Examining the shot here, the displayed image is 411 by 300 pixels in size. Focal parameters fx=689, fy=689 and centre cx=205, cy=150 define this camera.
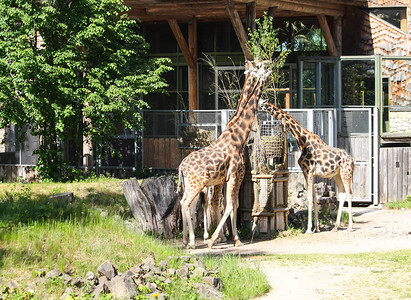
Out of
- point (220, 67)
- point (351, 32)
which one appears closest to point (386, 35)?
point (351, 32)

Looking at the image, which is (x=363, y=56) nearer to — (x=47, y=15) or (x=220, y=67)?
(x=220, y=67)

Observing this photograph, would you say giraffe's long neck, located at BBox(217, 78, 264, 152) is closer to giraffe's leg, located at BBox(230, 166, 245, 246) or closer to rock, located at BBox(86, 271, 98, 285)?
giraffe's leg, located at BBox(230, 166, 245, 246)

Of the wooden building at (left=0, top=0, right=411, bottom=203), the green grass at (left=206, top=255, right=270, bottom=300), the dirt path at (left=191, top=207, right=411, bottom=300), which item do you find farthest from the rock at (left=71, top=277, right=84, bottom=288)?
the wooden building at (left=0, top=0, right=411, bottom=203)

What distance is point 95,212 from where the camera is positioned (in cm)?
992

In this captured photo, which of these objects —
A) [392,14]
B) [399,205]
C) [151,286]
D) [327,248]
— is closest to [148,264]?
[151,286]

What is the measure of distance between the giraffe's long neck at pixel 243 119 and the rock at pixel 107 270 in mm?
4873

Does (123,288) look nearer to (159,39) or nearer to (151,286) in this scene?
(151,286)

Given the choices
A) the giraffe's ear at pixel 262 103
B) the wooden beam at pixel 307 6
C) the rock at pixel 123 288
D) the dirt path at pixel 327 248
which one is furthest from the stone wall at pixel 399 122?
the rock at pixel 123 288

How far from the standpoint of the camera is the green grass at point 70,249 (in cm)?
788

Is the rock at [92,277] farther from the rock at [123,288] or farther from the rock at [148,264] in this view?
the rock at [148,264]

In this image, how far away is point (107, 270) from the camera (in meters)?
7.89

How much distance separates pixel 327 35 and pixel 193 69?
4.09 metres

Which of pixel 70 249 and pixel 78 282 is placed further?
pixel 70 249

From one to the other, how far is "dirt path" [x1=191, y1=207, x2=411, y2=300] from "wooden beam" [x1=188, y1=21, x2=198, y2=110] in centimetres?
610
